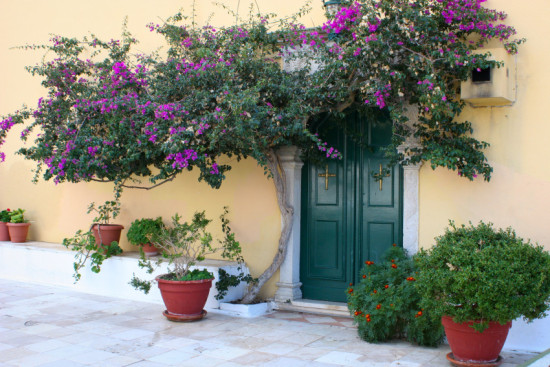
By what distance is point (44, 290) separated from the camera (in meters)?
8.14

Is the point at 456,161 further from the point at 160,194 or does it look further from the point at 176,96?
the point at 160,194

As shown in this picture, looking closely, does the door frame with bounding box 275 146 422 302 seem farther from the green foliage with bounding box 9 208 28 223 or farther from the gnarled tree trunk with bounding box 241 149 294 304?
the green foliage with bounding box 9 208 28 223

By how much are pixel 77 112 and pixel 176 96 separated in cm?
127

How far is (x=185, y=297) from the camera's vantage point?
622cm

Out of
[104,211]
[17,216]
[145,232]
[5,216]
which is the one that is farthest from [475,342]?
[5,216]

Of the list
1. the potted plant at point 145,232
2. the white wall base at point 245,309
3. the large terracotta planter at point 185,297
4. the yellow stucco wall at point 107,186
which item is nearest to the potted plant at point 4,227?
the yellow stucco wall at point 107,186

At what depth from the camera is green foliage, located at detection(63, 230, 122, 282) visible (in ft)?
25.2

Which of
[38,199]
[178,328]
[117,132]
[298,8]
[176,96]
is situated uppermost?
[298,8]

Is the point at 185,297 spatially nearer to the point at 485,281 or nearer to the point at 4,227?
the point at 485,281

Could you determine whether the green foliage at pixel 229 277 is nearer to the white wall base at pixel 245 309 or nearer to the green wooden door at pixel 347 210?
the white wall base at pixel 245 309

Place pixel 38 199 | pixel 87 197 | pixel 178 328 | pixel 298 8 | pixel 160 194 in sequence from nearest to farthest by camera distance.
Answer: pixel 178 328, pixel 298 8, pixel 160 194, pixel 87 197, pixel 38 199

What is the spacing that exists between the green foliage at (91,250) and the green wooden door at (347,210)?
2.63m

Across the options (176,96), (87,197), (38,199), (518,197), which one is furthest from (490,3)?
(38,199)

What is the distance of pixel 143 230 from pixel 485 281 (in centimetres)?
475
